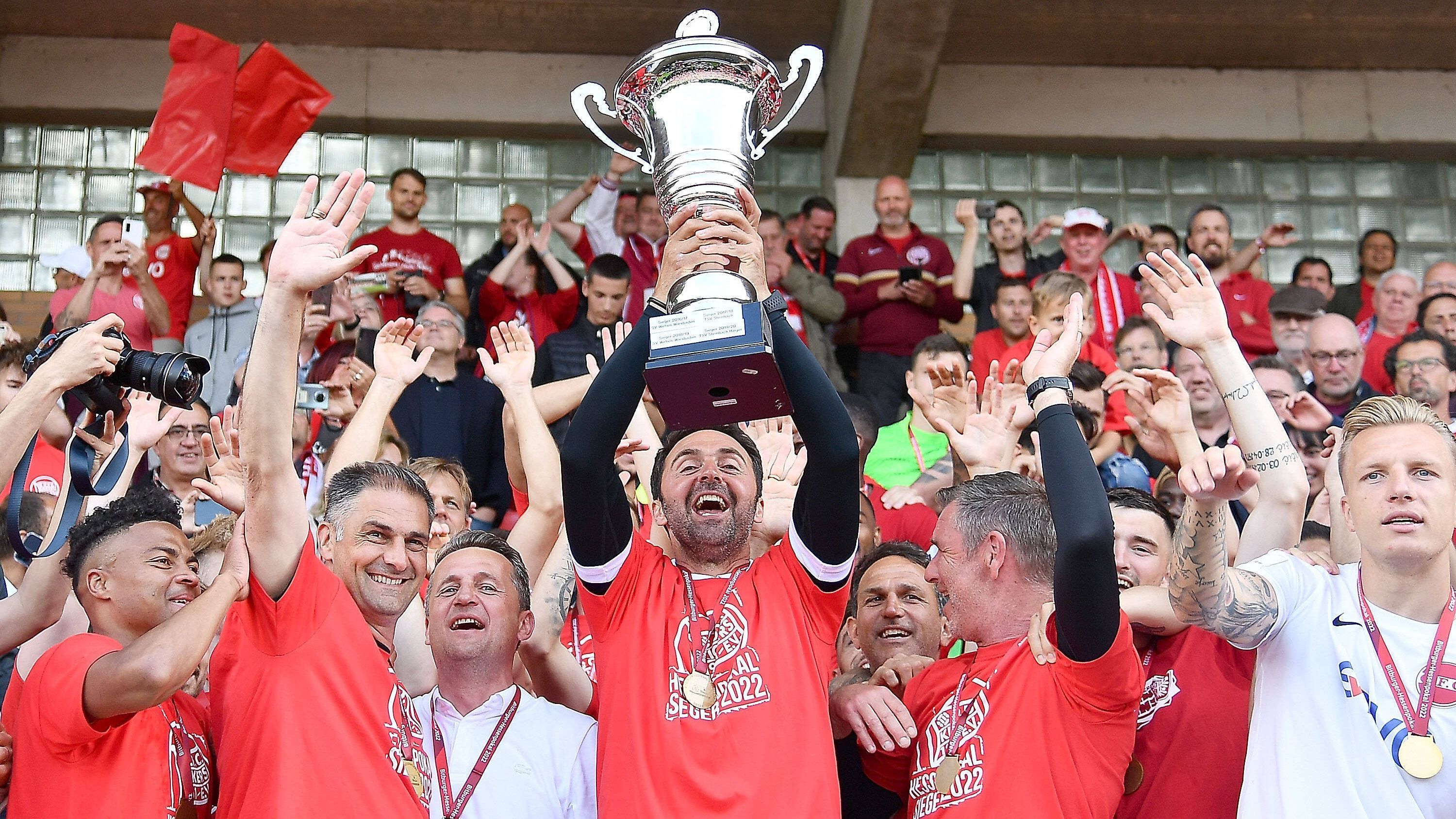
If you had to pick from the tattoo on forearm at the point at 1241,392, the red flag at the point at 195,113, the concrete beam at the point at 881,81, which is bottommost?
the tattoo on forearm at the point at 1241,392

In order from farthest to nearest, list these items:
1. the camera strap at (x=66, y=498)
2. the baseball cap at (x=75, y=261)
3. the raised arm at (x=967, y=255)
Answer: the raised arm at (x=967, y=255) → the baseball cap at (x=75, y=261) → the camera strap at (x=66, y=498)

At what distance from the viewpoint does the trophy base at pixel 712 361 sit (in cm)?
305

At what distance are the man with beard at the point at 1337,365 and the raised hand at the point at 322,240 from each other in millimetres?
4634

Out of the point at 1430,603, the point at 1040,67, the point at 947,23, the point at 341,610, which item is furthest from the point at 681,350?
the point at 1040,67

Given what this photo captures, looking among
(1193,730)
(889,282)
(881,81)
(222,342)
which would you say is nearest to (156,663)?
(1193,730)

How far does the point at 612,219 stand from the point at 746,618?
5.58 meters

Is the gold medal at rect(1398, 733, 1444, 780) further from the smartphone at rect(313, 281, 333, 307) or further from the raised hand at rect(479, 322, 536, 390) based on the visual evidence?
the smartphone at rect(313, 281, 333, 307)

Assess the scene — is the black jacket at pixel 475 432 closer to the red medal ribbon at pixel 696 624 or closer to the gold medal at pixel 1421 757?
the red medal ribbon at pixel 696 624

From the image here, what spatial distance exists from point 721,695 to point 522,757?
2.07 ft

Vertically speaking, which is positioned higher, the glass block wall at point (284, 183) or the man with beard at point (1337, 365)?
the glass block wall at point (284, 183)

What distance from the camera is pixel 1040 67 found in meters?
11.0

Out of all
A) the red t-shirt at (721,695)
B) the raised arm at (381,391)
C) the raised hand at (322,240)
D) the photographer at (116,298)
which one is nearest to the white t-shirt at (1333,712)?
the red t-shirt at (721,695)

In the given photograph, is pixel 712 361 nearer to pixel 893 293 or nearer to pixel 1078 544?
pixel 1078 544

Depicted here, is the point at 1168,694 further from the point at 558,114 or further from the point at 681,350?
the point at 558,114
